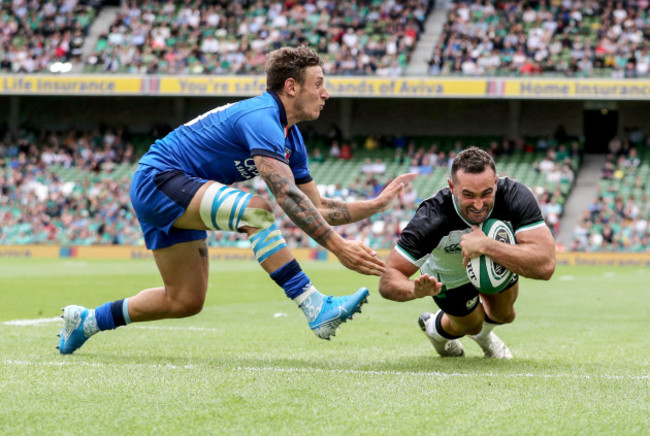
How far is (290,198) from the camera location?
17.9 feet

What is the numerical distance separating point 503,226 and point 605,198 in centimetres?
2598

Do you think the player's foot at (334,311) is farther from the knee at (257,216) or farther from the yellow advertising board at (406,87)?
the yellow advertising board at (406,87)

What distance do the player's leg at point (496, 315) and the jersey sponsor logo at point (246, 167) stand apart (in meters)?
1.83

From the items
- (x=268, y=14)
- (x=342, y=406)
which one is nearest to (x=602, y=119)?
(x=268, y=14)

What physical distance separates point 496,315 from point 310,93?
200 centimetres

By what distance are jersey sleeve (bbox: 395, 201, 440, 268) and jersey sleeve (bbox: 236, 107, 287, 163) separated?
958mm

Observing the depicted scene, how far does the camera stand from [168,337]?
805cm

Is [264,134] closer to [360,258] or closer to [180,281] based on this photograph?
[360,258]

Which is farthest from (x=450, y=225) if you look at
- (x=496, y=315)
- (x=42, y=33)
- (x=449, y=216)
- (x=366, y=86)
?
(x=42, y=33)

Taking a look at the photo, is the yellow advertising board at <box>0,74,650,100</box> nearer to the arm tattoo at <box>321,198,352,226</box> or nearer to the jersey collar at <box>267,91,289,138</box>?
the arm tattoo at <box>321,198,352,226</box>

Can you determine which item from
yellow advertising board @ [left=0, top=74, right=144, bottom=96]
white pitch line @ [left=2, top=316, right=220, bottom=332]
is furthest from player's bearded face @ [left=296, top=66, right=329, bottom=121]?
yellow advertising board @ [left=0, top=74, right=144, bottom=96]

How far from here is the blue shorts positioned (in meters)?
5.73

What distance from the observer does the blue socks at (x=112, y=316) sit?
638 cm

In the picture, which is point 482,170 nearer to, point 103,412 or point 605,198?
point 103,412
